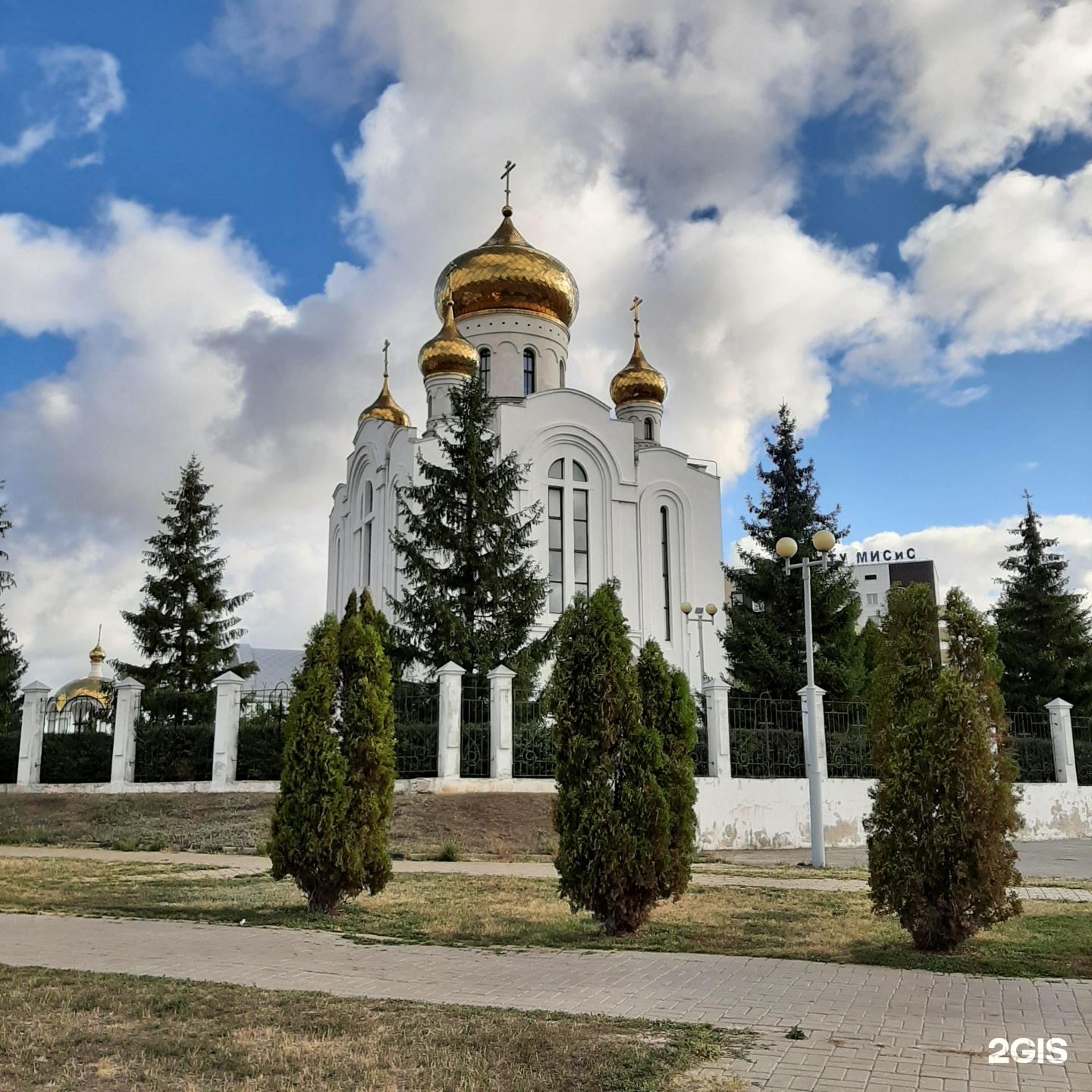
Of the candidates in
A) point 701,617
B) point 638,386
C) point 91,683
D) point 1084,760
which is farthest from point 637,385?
point 91,683

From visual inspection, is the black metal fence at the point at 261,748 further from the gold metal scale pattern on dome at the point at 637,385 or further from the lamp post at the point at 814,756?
the gold metal scale pattern on dome at the point at 637,385

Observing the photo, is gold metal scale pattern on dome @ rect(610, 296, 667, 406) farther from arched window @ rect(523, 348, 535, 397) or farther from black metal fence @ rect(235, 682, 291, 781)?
black metal fence @ rect(235, 682, 291, 781)

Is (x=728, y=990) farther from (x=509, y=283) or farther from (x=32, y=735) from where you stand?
(x=509, y=283)

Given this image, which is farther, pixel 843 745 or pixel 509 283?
pixel 509 283

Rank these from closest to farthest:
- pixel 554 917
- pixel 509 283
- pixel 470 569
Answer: pixel 554 917 → pixel 470 569 → pixel 509 283

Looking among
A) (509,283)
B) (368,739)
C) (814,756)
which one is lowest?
(814,756)

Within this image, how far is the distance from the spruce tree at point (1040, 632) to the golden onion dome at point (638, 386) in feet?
38.5

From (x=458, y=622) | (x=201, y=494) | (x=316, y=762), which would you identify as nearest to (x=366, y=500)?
(x=201, y=494)

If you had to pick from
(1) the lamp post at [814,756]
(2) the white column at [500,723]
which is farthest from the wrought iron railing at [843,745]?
(2) the white column at [500,723]

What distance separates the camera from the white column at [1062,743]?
19609mm

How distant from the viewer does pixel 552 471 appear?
28641mm

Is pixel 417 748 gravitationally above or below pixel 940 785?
above

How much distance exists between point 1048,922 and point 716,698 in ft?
30.2

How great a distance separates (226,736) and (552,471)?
45.9 feet
